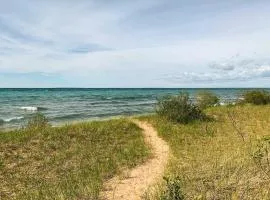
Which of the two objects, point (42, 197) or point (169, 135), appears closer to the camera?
point (42, 197)

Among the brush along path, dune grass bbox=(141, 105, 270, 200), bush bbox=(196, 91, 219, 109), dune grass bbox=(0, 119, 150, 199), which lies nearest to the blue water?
bush bbox=(196, 91, 219, 109)

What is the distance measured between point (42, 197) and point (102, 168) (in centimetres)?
276

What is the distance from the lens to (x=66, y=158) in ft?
45.3

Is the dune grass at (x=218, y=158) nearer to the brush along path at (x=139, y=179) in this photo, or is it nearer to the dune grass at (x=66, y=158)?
the brush along path at (x=139, y=179)

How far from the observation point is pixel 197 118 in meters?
21.4

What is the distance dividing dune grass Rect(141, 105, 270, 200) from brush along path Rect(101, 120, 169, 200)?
1.18ft

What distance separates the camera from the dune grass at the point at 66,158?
429 inches

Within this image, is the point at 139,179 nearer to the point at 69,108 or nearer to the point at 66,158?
the point at 66,158

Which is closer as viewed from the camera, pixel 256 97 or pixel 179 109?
pixel 179 109

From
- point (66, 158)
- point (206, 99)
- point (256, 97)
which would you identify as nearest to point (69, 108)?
point (206, 99)

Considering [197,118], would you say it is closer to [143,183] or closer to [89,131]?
[89,131]

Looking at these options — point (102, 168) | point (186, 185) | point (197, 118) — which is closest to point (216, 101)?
point (197, 118)

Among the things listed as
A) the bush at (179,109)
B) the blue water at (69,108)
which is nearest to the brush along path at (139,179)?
the bush at (179,109)

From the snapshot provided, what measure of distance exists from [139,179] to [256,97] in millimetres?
21591
